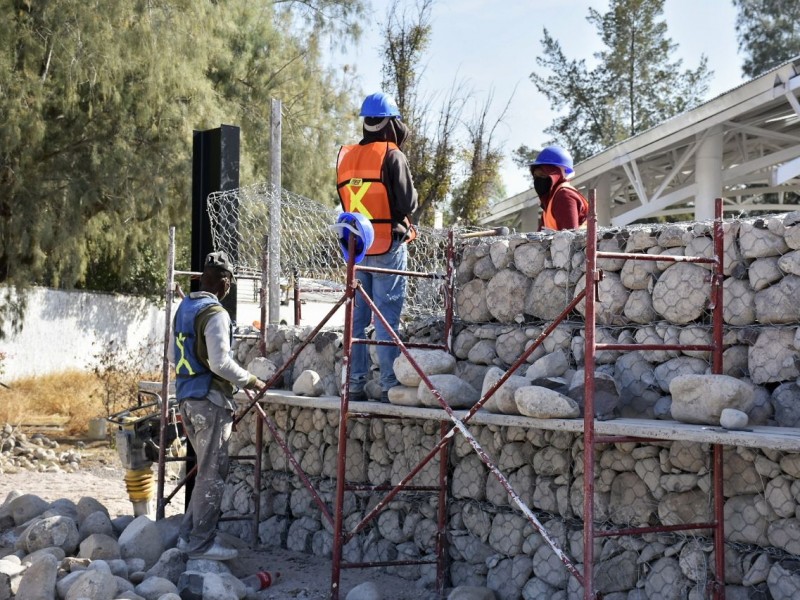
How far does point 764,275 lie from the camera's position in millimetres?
5340

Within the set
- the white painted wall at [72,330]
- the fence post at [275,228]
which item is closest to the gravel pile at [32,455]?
the white painted wall at [72,330]

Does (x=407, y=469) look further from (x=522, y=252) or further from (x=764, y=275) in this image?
(x=764, y=275)

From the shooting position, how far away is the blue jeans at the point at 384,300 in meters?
6.83

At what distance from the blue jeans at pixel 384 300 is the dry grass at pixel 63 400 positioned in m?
8.19

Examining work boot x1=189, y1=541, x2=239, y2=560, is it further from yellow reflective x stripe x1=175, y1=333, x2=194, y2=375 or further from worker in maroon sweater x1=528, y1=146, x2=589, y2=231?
worker in maroon sweater x1=528, y1=146, x2=589, y2=231

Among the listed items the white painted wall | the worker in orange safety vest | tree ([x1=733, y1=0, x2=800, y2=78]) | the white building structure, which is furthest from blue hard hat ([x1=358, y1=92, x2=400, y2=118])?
tree ([x1=733, y1=0, x2=800, y2=78])

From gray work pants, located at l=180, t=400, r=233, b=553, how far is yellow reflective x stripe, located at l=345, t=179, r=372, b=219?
153 centimetres

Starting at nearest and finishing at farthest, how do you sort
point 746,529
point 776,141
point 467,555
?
point 746,529 → point 467,555 → point 776,141

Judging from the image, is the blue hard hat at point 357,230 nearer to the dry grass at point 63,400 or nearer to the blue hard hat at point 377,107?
the blue hard hat at point 377,107

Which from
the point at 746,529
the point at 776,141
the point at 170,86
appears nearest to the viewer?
the point at 746,529

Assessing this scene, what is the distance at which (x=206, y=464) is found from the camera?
6.71m

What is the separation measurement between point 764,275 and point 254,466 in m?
4.48

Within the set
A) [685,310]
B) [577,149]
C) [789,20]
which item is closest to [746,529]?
[685,310]

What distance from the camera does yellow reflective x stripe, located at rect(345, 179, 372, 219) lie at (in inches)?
266
